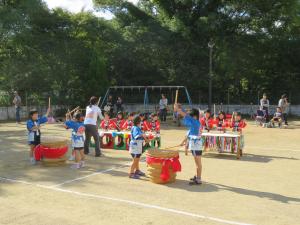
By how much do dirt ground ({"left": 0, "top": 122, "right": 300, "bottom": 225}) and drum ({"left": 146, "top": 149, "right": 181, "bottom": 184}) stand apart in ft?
0.58

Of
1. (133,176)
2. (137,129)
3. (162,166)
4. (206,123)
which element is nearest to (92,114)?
(137,129)

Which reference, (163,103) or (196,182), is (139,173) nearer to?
(196,182)

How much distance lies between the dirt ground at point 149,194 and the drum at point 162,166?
177mm

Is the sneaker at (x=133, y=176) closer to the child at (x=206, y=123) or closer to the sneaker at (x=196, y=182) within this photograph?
the sneaker at (x=196, y=182)

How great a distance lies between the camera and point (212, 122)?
13.2 meters

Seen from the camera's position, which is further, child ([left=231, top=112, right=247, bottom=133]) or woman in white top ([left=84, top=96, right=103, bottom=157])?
child ([left=231, top=112, right=247, bottom=133])

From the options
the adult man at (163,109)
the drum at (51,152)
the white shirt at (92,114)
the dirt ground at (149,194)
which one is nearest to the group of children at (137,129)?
the drum at (51,152)

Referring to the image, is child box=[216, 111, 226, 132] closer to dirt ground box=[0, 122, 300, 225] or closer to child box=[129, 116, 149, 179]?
dirt ground box=[0, 122, 300, 225]

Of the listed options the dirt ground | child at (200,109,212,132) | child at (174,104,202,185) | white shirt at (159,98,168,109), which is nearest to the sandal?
child at (174,104,202,185)

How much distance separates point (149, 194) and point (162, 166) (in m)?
0.94

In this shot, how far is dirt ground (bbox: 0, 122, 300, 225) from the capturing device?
629 centimetres

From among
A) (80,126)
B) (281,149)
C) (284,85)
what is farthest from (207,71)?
(80,126)

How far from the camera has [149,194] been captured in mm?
7668

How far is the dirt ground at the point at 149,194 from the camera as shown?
629 centimetres
